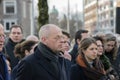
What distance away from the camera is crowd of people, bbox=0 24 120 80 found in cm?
470

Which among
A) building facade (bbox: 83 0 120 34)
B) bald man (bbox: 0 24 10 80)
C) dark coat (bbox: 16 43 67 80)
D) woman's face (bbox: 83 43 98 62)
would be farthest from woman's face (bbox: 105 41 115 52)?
building facade (bbox: 83 0 120 34)

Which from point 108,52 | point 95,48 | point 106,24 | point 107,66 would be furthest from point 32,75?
point 106,24

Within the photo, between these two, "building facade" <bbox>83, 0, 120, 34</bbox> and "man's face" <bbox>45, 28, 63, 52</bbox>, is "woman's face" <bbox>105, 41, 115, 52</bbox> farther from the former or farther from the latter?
"building facade" <bbox>83, 0, 120, 34</bbox>

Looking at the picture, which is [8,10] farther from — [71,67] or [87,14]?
[87,14]

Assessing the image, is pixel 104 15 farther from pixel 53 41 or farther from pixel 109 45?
pixel 53 41

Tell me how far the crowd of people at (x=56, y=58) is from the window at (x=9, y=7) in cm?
4324

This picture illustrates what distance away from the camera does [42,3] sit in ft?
51.0

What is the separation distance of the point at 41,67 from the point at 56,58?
0.70 ft

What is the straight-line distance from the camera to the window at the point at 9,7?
5075 centimetres

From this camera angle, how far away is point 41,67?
15.5 feet

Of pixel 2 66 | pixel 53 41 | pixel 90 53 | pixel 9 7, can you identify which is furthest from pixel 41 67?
pixel 9 7

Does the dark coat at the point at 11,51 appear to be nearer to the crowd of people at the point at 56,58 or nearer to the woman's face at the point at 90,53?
the crowd of people at the point at 56,58

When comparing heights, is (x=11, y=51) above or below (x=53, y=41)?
below

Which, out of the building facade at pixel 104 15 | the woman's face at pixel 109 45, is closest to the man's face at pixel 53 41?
the woman's face at pixel 109 45
